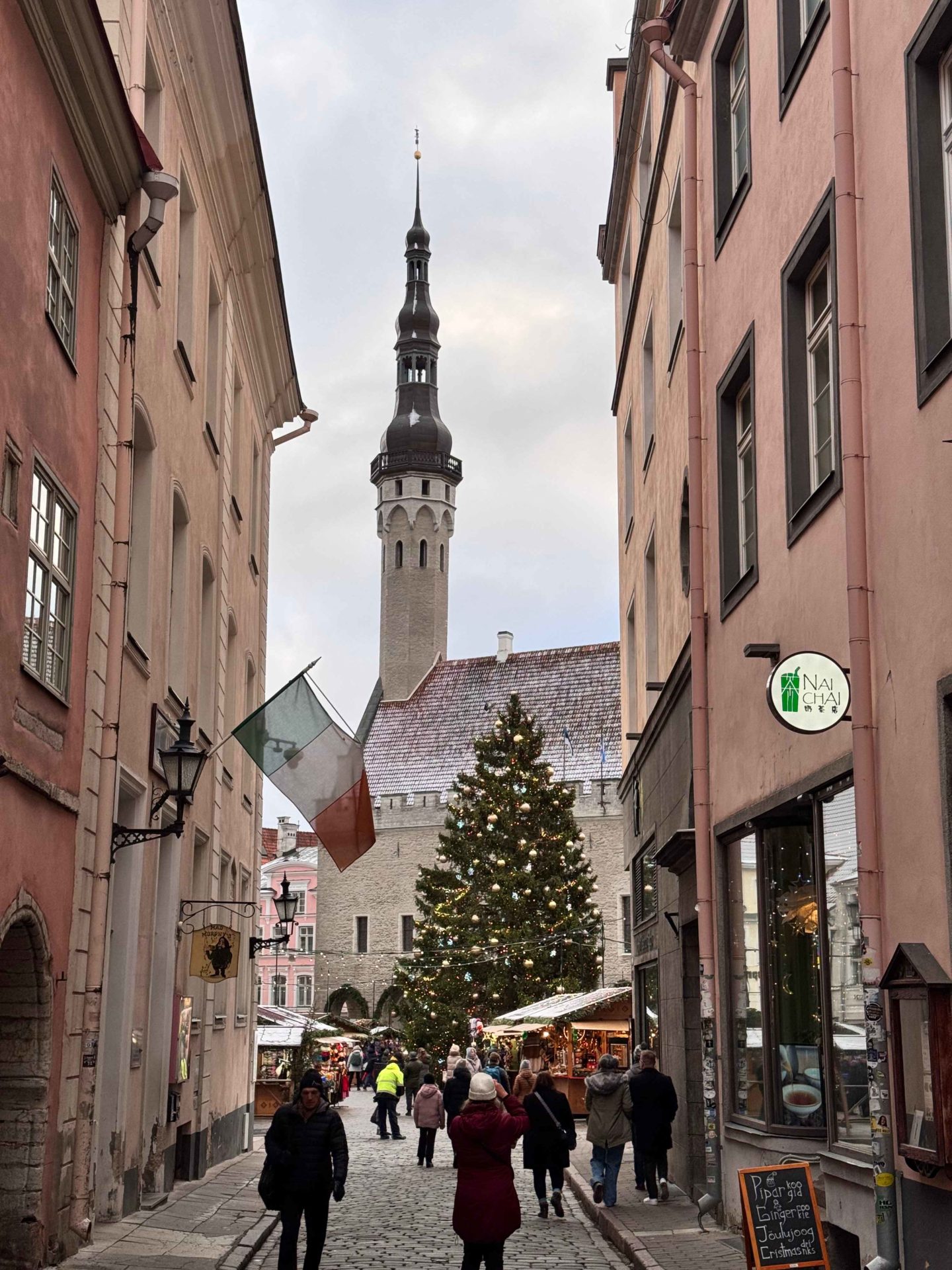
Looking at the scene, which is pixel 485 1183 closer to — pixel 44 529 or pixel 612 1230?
pixel 44 529

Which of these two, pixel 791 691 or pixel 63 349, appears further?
pixel 63 349

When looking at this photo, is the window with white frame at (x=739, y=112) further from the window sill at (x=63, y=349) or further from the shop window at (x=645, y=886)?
the shop window at (x=645, y=886)

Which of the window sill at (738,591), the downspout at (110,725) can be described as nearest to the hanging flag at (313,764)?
the downspout at (110,725)

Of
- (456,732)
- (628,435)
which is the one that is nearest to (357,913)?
(456,732)

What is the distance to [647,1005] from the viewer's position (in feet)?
71.3

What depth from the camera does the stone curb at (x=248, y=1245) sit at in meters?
11.8

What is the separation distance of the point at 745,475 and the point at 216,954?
298 inches

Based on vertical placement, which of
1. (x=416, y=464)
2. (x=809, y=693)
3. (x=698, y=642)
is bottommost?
(x=809, y=693)

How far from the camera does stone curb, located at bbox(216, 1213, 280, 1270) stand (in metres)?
11.8

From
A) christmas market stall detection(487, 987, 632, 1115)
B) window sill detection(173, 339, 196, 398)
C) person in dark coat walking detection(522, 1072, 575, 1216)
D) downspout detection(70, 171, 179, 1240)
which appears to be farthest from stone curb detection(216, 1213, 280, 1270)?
christmas market stall detection(487, 987, 632, 1115)

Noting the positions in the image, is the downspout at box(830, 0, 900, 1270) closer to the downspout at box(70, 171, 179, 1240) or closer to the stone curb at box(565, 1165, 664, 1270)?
the stone curb at box(565, 1165, 664, 1270)

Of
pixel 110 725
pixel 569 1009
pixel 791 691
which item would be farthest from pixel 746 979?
pixel 569 1009

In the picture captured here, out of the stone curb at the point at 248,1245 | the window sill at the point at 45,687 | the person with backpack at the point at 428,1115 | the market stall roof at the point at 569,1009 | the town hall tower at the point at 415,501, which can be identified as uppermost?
the town hall tower at the point at 415,501

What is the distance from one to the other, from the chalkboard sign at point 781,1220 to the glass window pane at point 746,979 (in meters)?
3.43
